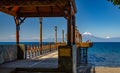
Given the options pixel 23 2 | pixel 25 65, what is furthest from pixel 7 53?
pixel 23 2

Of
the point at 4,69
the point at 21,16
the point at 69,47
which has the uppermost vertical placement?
the point at 21,16

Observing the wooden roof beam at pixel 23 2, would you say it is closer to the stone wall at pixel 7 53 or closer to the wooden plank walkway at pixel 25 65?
the wooden plank walkway at pixel 25 65

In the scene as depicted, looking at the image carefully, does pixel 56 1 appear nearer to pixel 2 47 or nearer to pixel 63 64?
pixel 63 64

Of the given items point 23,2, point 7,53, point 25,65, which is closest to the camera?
point 23,2

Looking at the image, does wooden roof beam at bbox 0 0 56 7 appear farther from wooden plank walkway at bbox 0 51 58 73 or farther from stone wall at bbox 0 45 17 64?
stone wall at bbox 0 45 17 64

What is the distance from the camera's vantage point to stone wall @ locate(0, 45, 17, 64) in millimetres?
20356

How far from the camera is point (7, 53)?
21406 mm

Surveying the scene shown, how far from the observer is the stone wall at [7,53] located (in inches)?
801

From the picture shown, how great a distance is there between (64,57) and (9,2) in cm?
417

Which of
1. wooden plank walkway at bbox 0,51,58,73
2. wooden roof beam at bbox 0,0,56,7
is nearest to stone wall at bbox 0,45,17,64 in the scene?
wooden plank walkway at bbox 0,51,58,73

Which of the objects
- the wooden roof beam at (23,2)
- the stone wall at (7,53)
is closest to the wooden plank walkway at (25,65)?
the stone wall at (7,53)

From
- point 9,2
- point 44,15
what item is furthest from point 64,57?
point 44,15

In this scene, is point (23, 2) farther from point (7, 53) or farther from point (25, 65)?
point (7, 53)

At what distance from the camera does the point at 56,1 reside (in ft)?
56.0
